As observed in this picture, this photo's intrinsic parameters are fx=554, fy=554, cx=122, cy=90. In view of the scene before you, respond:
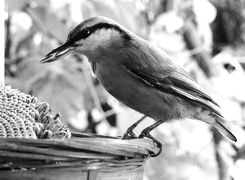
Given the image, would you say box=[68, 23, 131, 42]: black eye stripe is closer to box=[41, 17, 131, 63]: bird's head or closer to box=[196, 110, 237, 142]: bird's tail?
box=[41, 17, 131, 63]: bird's head

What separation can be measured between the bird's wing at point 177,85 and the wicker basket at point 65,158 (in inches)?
17.3

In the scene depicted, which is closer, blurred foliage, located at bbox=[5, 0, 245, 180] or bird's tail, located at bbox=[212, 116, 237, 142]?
bird's tail, located at bbox=[212, 116, 237, 142]

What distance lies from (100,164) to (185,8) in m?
1.51

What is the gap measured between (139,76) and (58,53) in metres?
0.27

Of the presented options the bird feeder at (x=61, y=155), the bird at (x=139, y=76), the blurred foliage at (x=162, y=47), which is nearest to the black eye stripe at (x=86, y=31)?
the bird at (x=139, y=76)

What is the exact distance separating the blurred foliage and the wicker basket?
2.94ft

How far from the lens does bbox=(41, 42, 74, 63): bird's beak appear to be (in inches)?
40.3

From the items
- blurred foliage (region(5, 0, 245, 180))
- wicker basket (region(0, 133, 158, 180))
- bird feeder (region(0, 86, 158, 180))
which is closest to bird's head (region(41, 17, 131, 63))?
bird feeder (region(0, 86, 158, 180))

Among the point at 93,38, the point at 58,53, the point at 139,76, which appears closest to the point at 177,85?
the point at 139,76

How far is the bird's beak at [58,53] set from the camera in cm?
102

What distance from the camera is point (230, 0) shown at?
2172 mm

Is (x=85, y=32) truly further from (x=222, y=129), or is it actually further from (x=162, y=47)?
(x=162, y=47)

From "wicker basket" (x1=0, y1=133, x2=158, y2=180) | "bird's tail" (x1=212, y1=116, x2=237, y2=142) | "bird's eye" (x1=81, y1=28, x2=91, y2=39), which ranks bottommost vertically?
"wicker basket" (x1=0, y1=133, x2=158, y2=180)

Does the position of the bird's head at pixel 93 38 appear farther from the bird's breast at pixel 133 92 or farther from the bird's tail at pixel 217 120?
the bird's tail at pixel 217 120
